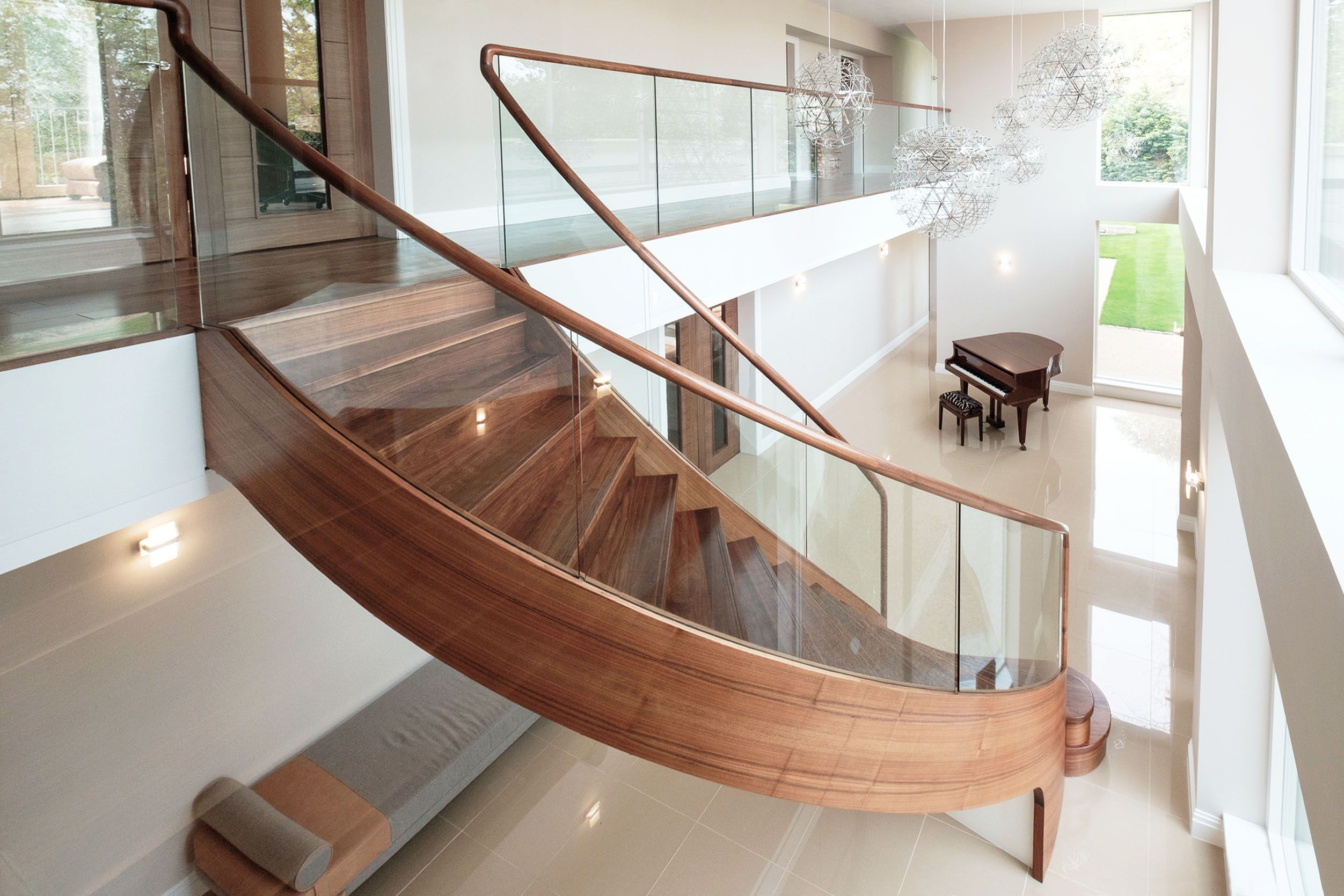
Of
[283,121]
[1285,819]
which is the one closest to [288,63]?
[283,121]

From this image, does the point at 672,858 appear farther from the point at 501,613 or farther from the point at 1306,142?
the point at 1306,142

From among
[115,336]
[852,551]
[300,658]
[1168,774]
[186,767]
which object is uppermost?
[115,336]

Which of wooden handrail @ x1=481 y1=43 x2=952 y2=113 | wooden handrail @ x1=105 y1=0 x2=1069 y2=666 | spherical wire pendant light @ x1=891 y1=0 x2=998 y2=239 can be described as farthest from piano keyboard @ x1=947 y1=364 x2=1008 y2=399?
wooden handrail @ x1=105 y1=0 x2=1069 y2=666

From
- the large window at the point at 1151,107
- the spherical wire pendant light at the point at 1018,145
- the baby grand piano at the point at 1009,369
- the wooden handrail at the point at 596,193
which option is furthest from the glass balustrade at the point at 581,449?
the large window at the point at 1151,107

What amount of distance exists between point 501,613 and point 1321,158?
10.3 ft

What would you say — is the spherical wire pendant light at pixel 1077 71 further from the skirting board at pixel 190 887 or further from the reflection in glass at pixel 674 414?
the skirting board at pixel 190 887

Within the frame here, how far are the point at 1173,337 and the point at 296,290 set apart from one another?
10933mm

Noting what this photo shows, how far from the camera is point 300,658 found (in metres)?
4.28

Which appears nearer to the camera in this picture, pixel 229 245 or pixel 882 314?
pixel 229 245

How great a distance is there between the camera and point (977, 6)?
32.4 feet

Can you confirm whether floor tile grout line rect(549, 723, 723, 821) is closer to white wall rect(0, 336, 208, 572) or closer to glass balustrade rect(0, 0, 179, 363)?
white wall rect(0, 336, 208, 572)

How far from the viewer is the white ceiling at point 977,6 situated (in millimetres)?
9656

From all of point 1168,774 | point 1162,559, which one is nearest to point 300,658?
point 1168,774

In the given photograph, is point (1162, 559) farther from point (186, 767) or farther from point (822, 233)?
point (186, 767)
